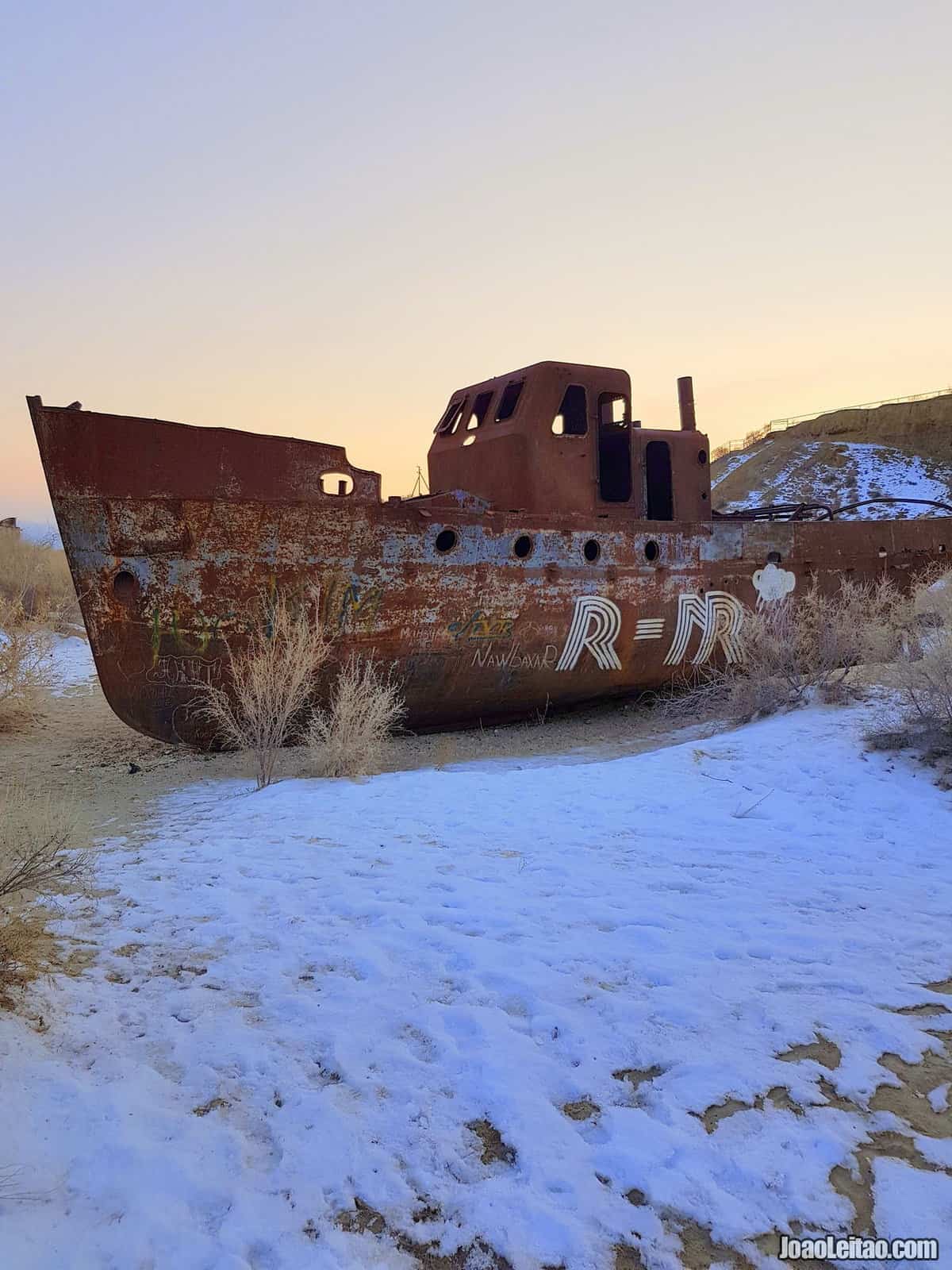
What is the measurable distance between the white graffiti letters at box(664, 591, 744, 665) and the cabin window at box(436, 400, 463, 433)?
338 cm

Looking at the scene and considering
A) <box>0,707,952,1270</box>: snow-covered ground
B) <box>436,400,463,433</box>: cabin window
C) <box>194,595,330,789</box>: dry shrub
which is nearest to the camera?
<box>0,707,952,1270</box>: snow-covered ground

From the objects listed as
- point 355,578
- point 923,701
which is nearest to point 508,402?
point 355,578

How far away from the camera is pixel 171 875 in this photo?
3.66 meters

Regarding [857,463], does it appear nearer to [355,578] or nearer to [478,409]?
[478,409]

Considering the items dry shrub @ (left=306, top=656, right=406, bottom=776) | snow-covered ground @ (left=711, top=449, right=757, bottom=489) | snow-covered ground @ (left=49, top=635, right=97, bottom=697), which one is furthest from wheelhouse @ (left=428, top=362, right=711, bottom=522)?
snow-covered ground @ (left=711, top=449, right=757, bottom=489)

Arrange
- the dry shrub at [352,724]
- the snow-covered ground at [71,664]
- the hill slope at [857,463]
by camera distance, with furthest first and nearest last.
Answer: the hill slope at [857,463]
the snow-covered ground at [71,664]
the dry shrub at [352,724]

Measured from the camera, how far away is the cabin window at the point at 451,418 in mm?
9359

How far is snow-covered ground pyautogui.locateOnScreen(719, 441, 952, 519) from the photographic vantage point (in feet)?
111

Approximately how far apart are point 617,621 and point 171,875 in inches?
217

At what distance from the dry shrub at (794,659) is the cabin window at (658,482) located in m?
1.66

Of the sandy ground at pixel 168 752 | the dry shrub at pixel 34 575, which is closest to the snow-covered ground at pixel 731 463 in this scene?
the dry shrub at pixel 34 575

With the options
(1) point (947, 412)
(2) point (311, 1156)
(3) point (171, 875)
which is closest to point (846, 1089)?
(2) point (311, 1156)

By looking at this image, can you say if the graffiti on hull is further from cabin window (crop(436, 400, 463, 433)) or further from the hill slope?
the hill slope

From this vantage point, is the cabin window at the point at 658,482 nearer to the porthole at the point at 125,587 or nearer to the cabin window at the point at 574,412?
the cabin window at the point at 574,412
